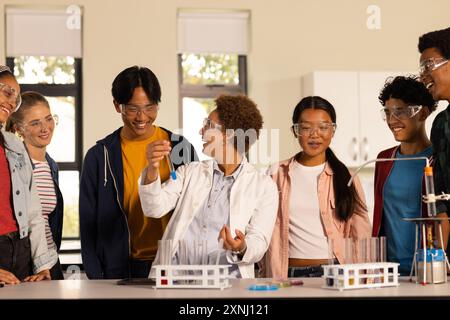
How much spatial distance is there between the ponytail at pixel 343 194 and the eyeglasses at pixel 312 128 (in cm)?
14

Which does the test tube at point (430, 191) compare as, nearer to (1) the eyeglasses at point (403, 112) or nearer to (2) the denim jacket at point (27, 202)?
(1) the eyeglasses at point (403, 112)

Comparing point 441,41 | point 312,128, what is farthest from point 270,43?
point 441,41

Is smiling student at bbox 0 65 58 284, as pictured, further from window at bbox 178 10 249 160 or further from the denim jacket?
window at bbox 178 10 249 160

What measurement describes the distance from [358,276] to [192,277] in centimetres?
53

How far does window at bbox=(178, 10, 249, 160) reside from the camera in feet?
20.8

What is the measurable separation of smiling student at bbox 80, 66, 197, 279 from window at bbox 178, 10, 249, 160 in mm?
2707

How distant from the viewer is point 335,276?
2520 millimetres

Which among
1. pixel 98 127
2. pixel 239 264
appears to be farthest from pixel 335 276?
pixel 98 127

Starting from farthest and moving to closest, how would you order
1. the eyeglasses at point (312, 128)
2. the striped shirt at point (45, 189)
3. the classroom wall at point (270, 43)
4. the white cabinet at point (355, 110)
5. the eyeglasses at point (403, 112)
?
the classroom wall at point (270, 43), the white cabinet at point (355, 110), the striped shirt at point (45, 189), the eyeglasses at point (312, 128), the eyeglasses at point (403, 112)

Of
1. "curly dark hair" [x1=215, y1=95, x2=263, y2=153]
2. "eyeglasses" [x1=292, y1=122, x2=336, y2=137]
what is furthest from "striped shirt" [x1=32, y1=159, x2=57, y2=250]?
"eyeglasses" [x1=292, y1=122, x2=336, y2=137]

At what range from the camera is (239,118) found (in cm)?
342

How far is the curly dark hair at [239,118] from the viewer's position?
3.41 metres

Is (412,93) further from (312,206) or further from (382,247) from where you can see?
(382,247)

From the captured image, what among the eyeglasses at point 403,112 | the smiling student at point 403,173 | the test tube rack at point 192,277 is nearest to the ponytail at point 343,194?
the smiling student at point 403,173
